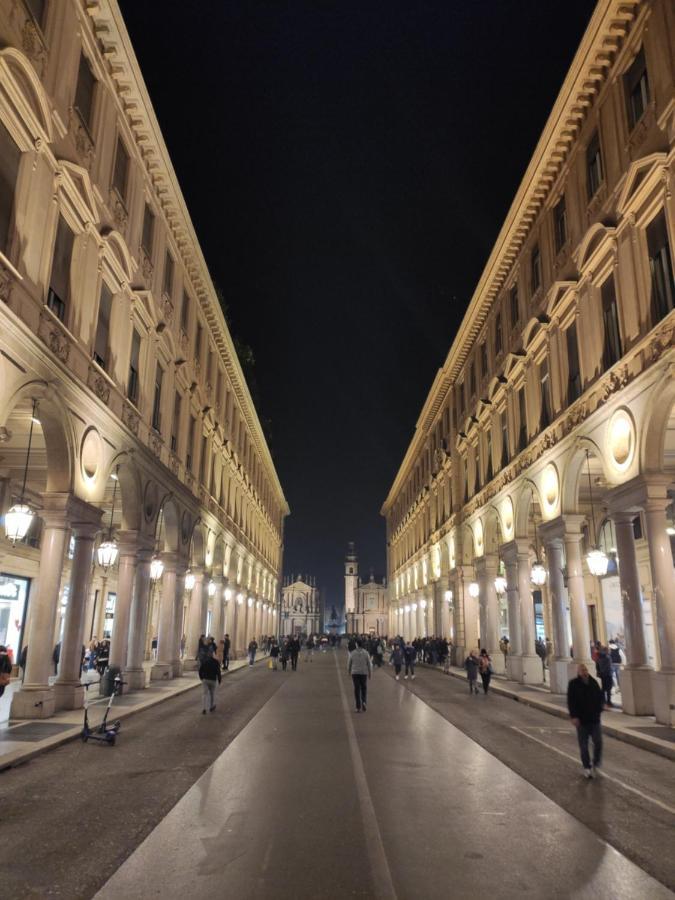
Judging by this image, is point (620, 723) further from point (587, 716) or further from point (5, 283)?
point (5, 283)

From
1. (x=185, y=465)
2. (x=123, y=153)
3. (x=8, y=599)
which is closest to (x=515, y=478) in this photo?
(x=185, y=465)

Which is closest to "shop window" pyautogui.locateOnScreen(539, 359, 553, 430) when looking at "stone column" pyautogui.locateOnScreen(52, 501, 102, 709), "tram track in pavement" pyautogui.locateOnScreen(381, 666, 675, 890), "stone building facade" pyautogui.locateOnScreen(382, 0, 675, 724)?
"stone building facade" pyautogui.locateOnScreen(382, 0, 675, 724)

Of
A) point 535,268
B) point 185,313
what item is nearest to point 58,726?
point 185,313

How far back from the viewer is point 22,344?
12461 mm

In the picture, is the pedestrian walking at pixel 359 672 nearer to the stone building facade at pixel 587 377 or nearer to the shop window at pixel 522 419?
the stone building facade at pixel 587 377

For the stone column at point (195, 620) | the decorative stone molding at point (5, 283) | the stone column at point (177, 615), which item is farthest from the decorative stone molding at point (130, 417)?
the stone column at point (195, 620)

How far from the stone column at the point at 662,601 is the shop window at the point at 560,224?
10.5 meters

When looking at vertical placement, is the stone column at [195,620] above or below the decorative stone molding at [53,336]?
below

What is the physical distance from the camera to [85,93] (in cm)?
1652

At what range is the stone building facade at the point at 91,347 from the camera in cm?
1308

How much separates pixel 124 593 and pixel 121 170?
41.7 feet

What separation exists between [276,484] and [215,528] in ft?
135

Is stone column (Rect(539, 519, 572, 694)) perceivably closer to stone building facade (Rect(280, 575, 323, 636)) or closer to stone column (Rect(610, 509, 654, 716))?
stone column (Rect(610, 509, 654, 716))

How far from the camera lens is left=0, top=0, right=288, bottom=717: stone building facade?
13.1m
